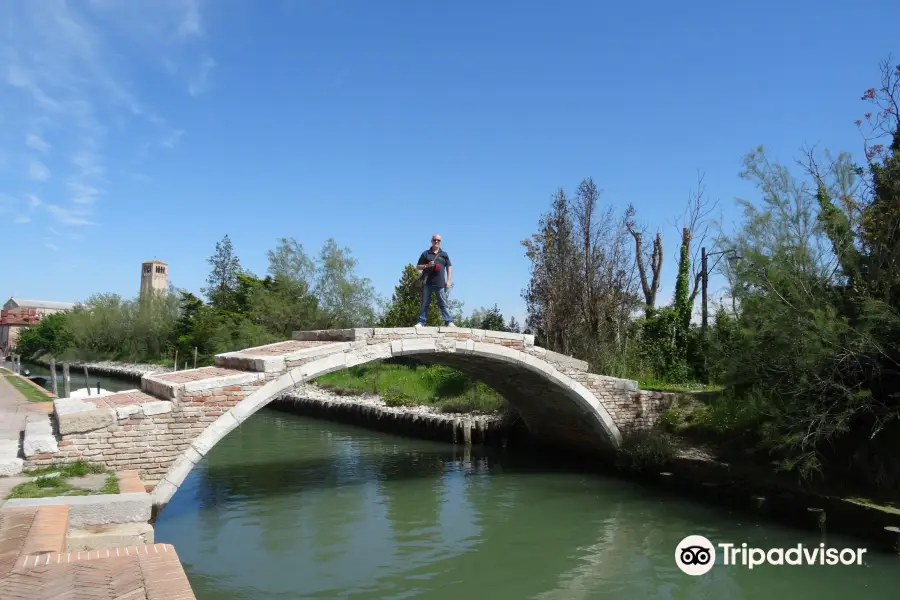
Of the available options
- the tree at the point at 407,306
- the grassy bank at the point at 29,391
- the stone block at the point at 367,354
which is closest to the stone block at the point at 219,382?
the stone block at the point at 367,354

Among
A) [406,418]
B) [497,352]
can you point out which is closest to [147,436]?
[497,352]

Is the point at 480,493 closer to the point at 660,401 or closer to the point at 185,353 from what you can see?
the point at 660,401

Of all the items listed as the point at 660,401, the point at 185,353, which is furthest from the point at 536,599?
the point at 185,353

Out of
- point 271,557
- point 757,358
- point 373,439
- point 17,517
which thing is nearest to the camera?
point 17,517

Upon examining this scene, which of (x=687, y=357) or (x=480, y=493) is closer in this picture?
(x=480, y=493)

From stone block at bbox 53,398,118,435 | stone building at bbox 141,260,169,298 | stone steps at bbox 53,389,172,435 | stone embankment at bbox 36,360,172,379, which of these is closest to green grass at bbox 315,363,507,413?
stone steps at bbox 53,389,172,435

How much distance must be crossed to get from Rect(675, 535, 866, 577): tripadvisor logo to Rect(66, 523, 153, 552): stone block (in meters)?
5.63

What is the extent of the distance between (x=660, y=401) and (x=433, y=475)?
4.43 metres

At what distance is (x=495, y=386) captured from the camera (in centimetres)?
1365

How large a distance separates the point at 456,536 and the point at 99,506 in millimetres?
4717

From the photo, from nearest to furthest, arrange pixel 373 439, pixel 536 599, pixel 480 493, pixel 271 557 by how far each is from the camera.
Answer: pixel 536 599
pixel 271 557
pixel 480 493
pixel 373 439

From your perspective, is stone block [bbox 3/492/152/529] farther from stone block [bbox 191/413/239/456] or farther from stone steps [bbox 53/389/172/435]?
stone block [bbox 191/413/239/456]

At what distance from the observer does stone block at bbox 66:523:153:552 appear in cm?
462

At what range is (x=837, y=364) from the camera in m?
8.47
